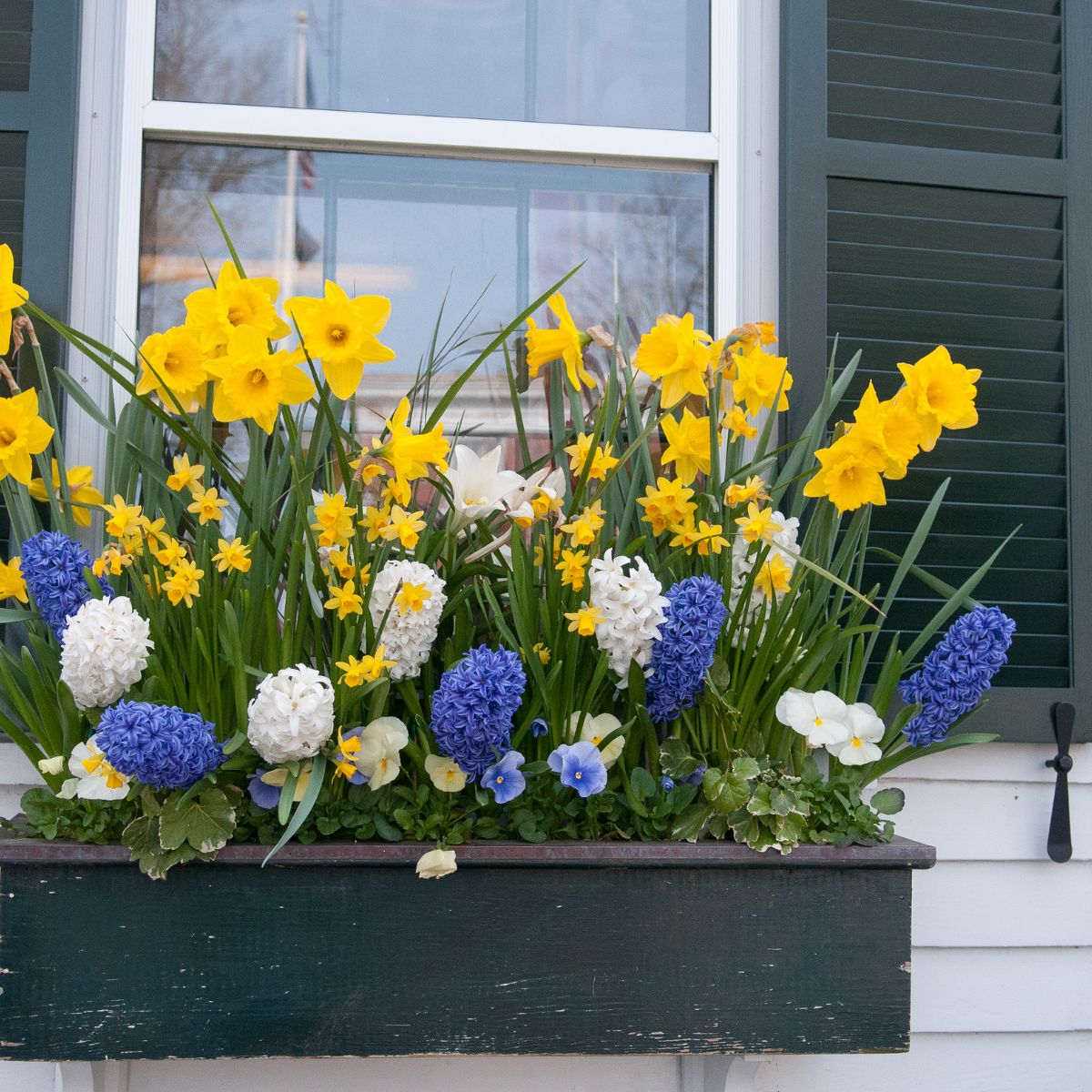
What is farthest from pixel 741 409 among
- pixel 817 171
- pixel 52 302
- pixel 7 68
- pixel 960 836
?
pixel 7 68

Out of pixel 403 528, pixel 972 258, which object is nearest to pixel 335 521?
pixel 403 528

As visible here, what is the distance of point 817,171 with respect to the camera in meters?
1.37

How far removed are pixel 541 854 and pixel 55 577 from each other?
0.58 metres

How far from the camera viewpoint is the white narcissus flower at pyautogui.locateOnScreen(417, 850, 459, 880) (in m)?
1.02

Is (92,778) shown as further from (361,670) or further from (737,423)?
(737,423)

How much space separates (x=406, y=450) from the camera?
1014 millimetres

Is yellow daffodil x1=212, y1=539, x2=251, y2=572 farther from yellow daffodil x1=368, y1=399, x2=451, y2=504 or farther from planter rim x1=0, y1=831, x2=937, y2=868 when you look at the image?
planter rim x1=0, y1=831, x2=937, y2=868

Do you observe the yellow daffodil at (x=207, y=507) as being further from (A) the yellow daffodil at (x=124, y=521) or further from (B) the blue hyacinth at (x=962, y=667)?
(B) the blue hyacinth at (x=962, y=667)

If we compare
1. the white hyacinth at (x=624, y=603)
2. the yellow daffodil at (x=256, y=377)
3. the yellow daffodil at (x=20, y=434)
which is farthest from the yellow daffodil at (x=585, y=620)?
the yellow daffodil at (x=20, y=434)

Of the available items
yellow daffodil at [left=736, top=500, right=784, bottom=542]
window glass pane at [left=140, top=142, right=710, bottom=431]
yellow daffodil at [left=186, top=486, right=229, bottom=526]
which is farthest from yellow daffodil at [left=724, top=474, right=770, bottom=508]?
yellow daffodil at [left=186, top=486, right=229, bottom=526]

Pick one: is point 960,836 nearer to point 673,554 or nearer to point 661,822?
point 661,822

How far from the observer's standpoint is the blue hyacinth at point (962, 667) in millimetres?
1128

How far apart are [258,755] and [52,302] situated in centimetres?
63

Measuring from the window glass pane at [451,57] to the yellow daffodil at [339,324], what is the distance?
488 mm
